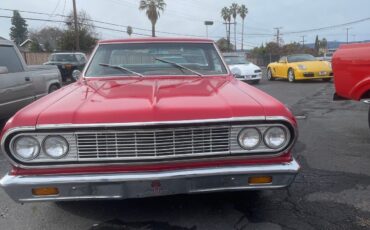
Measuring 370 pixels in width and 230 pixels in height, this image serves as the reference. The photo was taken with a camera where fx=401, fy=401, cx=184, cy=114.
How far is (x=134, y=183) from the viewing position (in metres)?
2.78

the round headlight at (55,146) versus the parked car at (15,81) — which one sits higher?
the parked car at (15,81)

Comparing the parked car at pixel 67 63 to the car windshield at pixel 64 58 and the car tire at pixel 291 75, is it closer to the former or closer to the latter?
the car windshield at pixel 64 58

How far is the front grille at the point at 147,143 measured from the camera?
2787mm

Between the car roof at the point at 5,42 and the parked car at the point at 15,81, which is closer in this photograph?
the parked car at the point at 15,81

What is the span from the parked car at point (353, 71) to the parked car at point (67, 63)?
14335mm

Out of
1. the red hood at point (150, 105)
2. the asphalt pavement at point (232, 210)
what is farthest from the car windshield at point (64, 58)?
the red hood at point (150, 105)

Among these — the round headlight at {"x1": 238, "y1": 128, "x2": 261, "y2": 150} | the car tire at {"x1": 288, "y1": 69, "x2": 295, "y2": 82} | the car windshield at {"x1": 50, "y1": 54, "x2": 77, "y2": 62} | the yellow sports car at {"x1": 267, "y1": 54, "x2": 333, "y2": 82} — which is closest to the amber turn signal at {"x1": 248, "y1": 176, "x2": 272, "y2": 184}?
the round headlight at {"x1": 238, "y1": 128, "x2": 261, "y2": 150}

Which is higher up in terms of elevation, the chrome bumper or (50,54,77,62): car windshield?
(50,54,77,62): car windshield

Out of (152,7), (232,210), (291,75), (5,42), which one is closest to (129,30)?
(152,7)

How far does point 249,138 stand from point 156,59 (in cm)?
186

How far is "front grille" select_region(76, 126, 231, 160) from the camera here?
9.14 ft

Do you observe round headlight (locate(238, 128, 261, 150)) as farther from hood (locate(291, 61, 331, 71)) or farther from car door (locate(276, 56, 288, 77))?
car door (locate(276, 56, 288, 77))

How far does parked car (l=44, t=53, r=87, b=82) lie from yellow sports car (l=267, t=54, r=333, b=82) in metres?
9.19

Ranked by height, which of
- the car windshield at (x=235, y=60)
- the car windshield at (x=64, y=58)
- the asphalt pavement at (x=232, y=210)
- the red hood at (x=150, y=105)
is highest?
the car windshield at (x=64, y=58)
